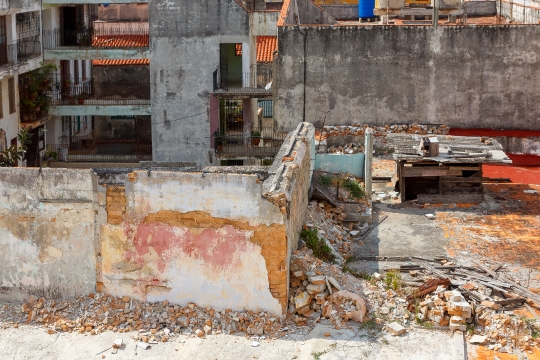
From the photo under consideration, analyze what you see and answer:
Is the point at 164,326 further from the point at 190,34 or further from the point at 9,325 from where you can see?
the point at 190,34

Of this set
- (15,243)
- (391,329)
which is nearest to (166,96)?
(15,243)

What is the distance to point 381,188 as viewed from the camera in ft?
88.4

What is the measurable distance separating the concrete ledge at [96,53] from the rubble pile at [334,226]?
49.9ft

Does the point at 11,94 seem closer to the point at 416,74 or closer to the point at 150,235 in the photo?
the point at 416,74

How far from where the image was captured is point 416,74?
32281 mm

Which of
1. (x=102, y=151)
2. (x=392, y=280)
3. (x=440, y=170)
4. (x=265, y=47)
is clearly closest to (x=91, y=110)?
(x=102, y=151)

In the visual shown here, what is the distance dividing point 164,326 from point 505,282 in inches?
269

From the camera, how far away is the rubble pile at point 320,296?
16.9 m

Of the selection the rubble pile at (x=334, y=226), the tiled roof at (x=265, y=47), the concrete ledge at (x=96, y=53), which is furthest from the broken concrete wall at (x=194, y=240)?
the tiled roof at (x=265, y=47)

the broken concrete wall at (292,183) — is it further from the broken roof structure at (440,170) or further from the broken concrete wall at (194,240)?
the broken roof structure at (440,170)

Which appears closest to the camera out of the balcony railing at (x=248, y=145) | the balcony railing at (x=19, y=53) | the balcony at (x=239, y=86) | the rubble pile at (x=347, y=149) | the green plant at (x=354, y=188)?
the green plant at (x=354, y=188)

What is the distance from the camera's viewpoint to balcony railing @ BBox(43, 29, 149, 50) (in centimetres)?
3619

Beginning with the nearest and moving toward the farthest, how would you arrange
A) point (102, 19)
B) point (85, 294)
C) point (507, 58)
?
point (85, 294) < point (507, 58) < point (102, 19)

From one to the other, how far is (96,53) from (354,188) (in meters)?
15.1
